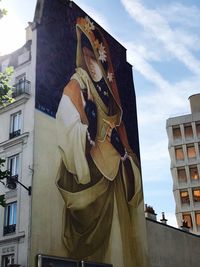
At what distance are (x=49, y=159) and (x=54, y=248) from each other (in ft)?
15.7

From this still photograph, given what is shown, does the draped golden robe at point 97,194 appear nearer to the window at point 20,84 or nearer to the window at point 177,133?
the window at point 20,84

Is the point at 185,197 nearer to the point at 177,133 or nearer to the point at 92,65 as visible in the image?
the point at 177,133

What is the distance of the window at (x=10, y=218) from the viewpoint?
77.6ft

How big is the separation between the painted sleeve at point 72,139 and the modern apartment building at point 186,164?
30.5 meters

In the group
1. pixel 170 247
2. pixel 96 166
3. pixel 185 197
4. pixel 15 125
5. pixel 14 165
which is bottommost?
pixel 170 247

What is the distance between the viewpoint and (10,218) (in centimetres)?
2417

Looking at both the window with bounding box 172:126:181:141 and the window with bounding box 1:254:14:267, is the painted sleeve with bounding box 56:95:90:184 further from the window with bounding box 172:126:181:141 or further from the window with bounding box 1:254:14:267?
the window with bounding box 172:126:181:141

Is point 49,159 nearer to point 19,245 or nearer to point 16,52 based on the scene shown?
point 19,245

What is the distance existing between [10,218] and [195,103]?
42806mm

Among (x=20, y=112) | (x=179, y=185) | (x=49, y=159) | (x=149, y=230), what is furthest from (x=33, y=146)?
(x=179, y=185)

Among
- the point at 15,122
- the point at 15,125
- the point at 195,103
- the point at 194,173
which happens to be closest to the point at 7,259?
the point at 15,125

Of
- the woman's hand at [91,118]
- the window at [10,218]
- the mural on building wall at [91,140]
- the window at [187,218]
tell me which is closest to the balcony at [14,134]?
the mural on building wall at [91,140]

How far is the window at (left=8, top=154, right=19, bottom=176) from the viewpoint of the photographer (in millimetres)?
25016

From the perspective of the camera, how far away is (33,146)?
79.7 ft
